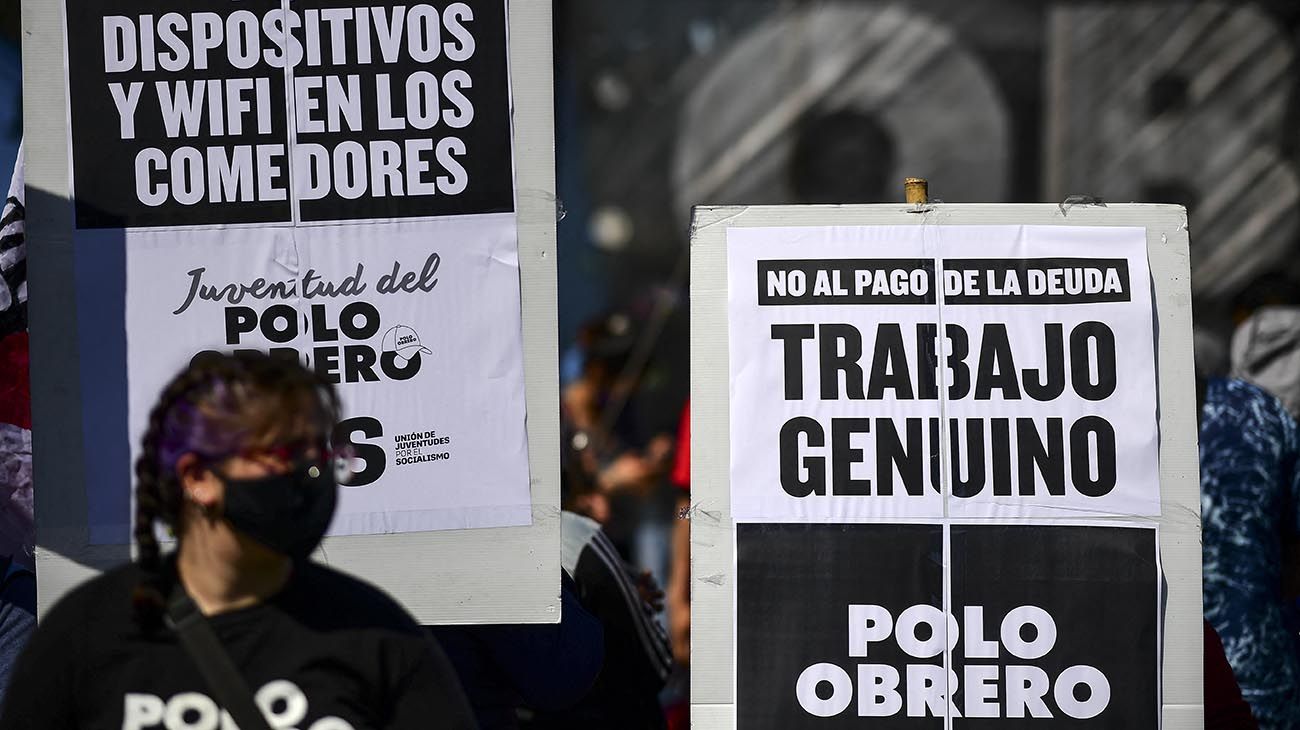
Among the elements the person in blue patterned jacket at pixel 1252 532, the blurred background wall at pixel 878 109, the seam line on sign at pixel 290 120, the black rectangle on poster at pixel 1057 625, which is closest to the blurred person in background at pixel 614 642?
the black rectangle on poster at pixel 1057 625

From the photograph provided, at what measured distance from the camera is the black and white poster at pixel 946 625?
279 centimetres

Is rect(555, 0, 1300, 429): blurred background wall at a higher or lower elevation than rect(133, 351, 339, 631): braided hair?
higher

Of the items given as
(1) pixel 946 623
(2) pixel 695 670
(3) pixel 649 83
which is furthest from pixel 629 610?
(3) pixel 649 83

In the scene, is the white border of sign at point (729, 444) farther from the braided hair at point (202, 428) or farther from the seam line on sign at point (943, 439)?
the braided hair at point (202, 428)

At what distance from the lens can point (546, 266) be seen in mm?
2783

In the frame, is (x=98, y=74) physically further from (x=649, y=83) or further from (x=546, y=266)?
(x=649, y=83)

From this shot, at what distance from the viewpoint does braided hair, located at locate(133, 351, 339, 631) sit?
2.02m

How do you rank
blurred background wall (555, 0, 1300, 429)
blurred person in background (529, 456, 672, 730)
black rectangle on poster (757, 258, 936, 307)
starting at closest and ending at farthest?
1. black rectangle on poster (757, 258, 936, 307)
2. blurred person in background (529, 456, 672, 730)
3. blurred background wall (555, 0, 1300, 429)

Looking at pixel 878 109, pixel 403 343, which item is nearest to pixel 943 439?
pixel 403 343

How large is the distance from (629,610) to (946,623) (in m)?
0.70

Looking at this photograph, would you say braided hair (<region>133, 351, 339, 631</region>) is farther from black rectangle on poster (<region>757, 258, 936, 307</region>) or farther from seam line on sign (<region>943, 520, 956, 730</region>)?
seam line on sign (<region>943, 520, 956, 730</region>)

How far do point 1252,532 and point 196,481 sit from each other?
8.65 feet

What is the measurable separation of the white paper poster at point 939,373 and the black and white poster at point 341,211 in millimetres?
474

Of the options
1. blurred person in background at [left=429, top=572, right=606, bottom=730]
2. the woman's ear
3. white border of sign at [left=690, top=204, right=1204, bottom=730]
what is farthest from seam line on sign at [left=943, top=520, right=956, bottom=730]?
the woman's ear
